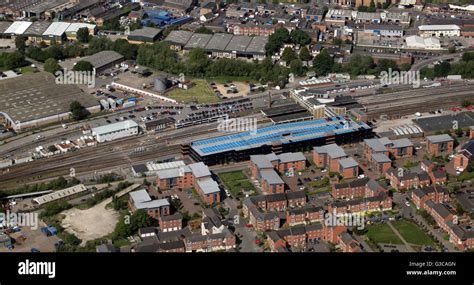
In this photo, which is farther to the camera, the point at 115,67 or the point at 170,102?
the point at 115,67

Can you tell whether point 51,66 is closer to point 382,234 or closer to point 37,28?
point 37,28

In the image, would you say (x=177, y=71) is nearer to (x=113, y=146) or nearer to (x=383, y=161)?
(x=113, y=146)

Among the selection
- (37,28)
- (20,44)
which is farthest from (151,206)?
(37,28)

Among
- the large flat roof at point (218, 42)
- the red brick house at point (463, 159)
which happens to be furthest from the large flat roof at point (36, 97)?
the red brick house at point (463, 159)

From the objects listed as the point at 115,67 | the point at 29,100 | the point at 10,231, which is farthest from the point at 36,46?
the point at 10,231

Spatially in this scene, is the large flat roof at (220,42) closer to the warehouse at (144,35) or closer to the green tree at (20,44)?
the warehouse at (144,35)

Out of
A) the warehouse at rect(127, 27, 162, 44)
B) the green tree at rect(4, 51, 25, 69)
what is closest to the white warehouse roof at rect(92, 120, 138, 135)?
the green tree at rect(4, 51, 25, 69)
